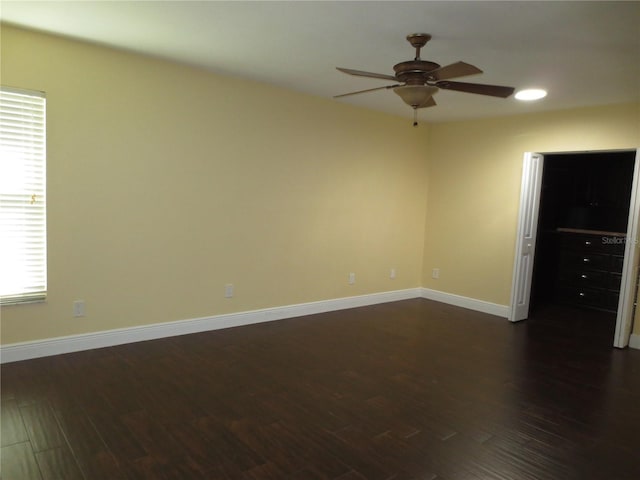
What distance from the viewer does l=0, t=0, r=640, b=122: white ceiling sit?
7.91 feet

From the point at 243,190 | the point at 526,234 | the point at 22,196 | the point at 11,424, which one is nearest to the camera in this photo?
the point at 11,424

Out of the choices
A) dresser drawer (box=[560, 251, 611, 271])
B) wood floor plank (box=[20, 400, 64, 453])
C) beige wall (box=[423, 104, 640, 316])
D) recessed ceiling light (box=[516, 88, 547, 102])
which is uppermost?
recessed ceiling light (box=[516, 88, 547, 102])

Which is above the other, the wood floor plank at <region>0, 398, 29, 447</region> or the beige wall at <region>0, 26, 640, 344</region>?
the beige wall at <region>0, 26, 640, 344</region>

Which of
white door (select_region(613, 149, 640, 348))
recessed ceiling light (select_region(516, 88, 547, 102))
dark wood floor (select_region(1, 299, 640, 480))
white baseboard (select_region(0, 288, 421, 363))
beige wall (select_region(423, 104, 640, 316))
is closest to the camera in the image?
dark wood floor (select_region(1, 299, 640, 480))

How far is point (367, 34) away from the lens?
278 cm

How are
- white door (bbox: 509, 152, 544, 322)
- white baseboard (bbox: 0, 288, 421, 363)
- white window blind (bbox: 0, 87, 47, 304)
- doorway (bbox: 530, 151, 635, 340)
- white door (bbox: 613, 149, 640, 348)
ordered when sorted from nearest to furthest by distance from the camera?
white window blind (bbox: 0, 87, 47, 304)
white baseboard (bbox: 0, 288, 421, 363)
white door (bbox: 613, 149, 640, 348)
white door (bbox: 509, 152, 544, 322)
doorway (bbox: 530, 151, 635, 340)

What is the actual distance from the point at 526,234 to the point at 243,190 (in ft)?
10.8

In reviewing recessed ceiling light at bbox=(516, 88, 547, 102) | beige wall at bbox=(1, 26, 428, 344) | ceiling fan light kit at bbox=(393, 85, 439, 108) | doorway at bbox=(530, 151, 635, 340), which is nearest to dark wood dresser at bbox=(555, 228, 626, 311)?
doorway at bbox=(530, 151, 635, 340)

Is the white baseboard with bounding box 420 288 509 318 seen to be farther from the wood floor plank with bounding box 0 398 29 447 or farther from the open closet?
the wood floor plank with bounding box 0 398 29 447

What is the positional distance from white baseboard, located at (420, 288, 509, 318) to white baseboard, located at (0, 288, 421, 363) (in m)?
0.99

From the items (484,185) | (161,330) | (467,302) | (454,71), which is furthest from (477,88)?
(467,302)

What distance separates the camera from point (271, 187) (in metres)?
4.47

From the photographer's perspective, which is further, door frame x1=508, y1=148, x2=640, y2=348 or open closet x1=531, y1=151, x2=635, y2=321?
open closet x1=531, y1=151, x2=635, y2=321

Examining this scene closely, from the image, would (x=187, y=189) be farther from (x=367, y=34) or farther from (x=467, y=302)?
(x=467, y=302)
